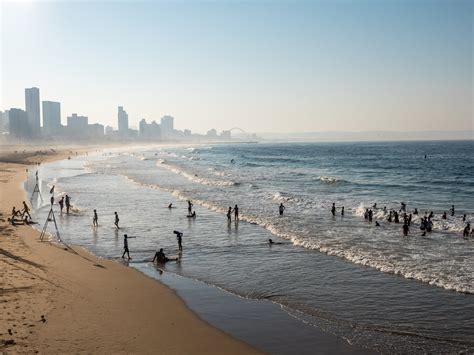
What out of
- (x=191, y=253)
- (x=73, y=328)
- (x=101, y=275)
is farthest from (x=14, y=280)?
(x=191, y=253)

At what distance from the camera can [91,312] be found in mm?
13586

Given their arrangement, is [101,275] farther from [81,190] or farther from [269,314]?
[81,190]

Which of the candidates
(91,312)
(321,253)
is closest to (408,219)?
(321,253)

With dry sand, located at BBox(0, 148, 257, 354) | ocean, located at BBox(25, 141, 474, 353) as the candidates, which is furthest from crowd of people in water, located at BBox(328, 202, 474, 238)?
dry sand, located at BBox(0, 148, 257, 354)

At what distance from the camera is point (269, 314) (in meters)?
14.0

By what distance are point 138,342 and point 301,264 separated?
10255 millimetres

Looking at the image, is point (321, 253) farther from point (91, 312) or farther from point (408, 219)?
point (91, 312)

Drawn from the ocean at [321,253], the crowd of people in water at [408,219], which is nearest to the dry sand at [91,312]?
the ocean at [321,253]

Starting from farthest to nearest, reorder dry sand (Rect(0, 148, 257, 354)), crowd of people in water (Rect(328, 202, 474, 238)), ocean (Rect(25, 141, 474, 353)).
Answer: crowd of people in water (Rect(328, 202, 474, 238)) < ocean (Rect(25, 141, 474, 353)) < dry sand (Rect(0, 148, 257, 354))

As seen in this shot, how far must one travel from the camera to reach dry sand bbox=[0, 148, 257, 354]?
1131 cm

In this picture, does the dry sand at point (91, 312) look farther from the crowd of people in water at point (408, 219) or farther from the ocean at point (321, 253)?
the crowd of people in water at point (408, 219)

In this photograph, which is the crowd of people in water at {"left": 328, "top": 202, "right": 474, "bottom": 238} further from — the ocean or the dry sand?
the dry sand

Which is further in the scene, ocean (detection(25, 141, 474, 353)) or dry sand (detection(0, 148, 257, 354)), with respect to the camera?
ocean (detection(25, 141, 474, 353))

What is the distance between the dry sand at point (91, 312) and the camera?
445 inches
